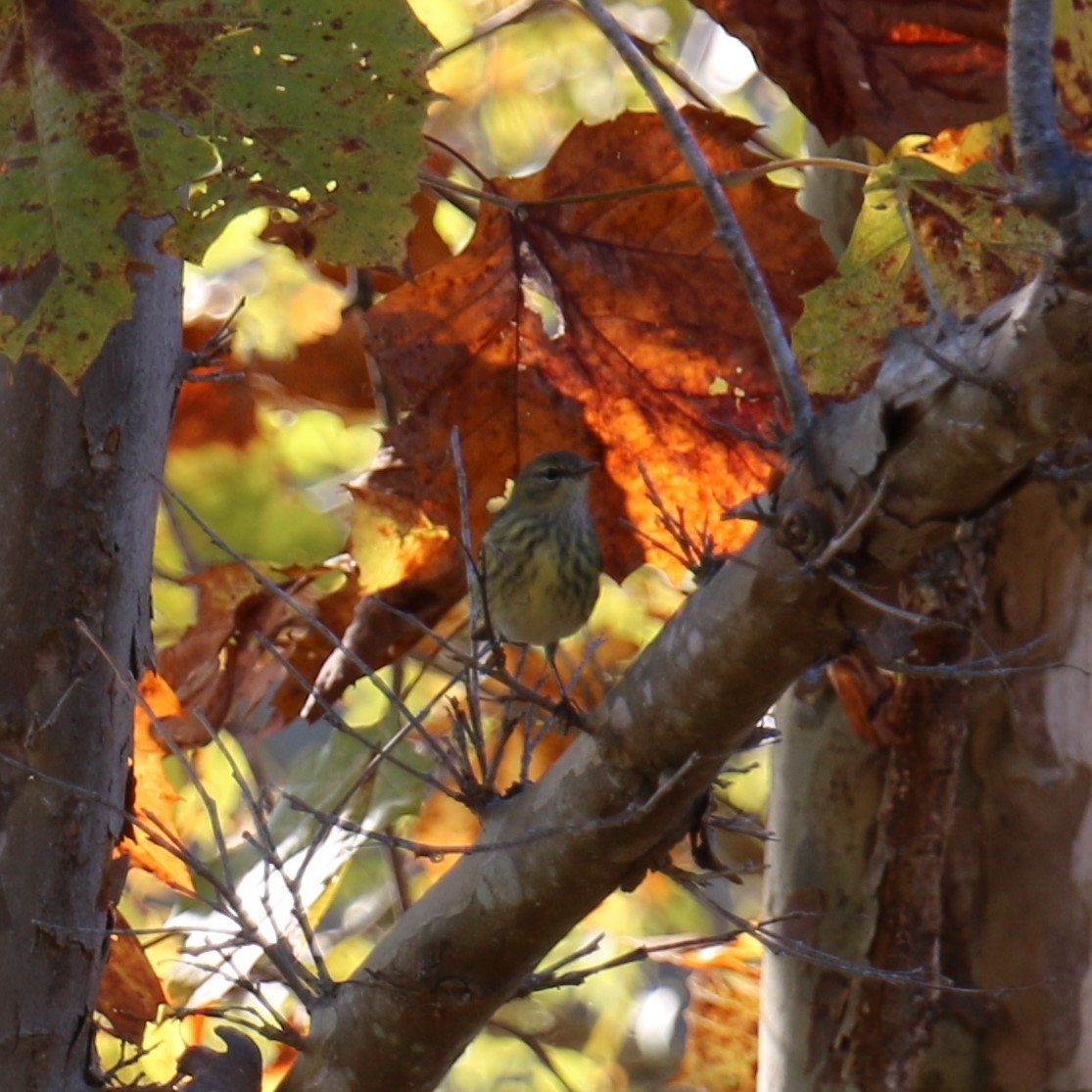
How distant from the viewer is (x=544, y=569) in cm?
321

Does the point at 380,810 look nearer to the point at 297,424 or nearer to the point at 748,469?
the point at 748,469

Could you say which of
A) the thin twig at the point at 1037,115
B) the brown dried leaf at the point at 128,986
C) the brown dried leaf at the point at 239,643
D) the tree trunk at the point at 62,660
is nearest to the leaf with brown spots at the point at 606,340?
the tree trunk at the point at 62,660

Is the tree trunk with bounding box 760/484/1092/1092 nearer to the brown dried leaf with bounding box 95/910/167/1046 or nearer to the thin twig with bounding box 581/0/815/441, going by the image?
the brown dried leaf with bounding box 95/910/167/1046

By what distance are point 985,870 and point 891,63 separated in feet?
4.16

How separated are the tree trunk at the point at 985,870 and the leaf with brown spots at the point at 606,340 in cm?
57

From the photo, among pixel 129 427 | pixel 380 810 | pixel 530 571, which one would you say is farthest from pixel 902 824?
pixel 129 427

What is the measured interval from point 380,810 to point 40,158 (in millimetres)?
1368

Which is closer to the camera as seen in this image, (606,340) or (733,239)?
(733,239)

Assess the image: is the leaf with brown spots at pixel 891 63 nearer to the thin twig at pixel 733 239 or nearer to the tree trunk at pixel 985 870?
the thin twig at pixel 733 239

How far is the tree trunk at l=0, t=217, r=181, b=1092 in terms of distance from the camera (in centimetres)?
190

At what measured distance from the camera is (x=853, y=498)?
1.33m

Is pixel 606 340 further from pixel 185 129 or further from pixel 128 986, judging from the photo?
pixel 128 986

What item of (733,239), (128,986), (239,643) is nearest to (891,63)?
(733,239)

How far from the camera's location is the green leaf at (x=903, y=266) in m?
1.66
